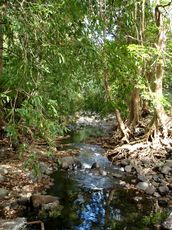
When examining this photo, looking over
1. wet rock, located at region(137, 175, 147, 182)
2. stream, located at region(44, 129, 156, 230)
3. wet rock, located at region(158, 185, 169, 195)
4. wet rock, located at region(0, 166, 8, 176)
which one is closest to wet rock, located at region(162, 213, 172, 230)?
stream, located at region(44, 129, 156, 230)

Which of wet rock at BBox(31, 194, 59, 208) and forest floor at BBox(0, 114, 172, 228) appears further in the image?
forest floor at BBox(0, 114, 172, 228)

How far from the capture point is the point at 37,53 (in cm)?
516

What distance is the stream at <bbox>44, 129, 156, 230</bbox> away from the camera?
7.05 metres

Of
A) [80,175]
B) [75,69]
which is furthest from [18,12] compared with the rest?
[80,175]

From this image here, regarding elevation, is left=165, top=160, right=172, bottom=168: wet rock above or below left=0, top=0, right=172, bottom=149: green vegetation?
below

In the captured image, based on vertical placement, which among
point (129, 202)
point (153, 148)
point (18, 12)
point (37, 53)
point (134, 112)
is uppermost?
point (18, 12)

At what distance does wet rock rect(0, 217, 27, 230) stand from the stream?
0.62 metres

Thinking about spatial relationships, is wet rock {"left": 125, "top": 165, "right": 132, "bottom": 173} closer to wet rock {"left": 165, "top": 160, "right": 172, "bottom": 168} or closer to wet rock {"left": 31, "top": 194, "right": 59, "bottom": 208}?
wet rock {"left": 165, "top": 160, "right": 172, "bottom": 168}

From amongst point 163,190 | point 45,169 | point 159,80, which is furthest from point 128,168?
point 159,80

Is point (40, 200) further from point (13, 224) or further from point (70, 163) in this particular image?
point (70, 163)

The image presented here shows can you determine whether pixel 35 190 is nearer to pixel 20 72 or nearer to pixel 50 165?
pixel 50 165

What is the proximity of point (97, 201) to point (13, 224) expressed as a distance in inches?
109

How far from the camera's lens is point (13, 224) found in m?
6.14

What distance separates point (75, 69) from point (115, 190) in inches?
166
